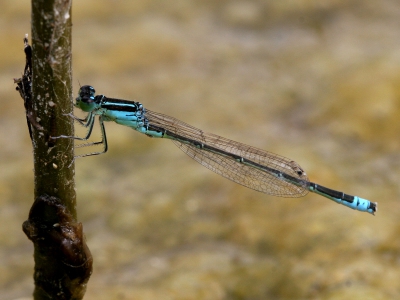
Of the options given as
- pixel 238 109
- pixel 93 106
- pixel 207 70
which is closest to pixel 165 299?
pixel 93 106

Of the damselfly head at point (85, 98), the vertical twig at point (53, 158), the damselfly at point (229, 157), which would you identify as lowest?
the vertical twig at point (53, 158)

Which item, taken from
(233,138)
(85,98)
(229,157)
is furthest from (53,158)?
(233,138)

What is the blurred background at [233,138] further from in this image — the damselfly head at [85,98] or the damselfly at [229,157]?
the damselfly head at [85,98]

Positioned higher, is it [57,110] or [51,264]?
[57,110]

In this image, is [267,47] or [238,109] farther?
[267,47]

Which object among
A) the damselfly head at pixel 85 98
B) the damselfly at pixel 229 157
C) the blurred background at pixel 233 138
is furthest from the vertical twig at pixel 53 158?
the damselfly at pixel 229 157

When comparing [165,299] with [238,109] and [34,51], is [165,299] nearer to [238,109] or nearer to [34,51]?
[34,51]

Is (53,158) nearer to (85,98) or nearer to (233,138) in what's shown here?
(85,98)

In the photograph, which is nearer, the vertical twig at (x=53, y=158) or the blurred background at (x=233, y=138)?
the vertical twig at (x=53, y=158)
